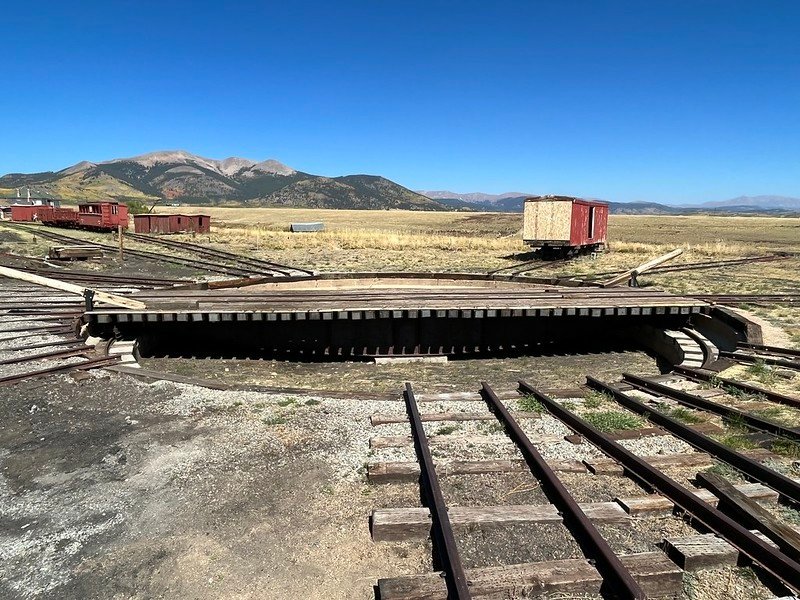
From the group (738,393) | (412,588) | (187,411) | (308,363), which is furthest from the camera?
(308,363)

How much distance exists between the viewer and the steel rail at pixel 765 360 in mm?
10641

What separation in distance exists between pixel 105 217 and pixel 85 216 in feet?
9.65

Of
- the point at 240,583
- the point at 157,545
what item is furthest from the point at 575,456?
the point at 157,545

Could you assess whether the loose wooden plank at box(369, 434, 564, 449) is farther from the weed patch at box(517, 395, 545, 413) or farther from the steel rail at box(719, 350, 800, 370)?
the steel rail at box(719, 350, 800, 370)

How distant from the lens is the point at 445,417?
26.3 ft

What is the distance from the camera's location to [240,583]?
440 centimetres

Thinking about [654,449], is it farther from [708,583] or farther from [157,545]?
[157,545]

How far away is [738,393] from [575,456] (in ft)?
13.9

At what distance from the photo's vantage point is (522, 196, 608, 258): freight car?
99.3ft

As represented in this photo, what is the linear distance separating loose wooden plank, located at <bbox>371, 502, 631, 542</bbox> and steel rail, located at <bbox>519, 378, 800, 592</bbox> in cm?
62

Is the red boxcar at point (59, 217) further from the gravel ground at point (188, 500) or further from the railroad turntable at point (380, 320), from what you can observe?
the gravel ground at point (188, 500)

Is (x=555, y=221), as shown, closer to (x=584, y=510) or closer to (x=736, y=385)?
(x=736, y=385)

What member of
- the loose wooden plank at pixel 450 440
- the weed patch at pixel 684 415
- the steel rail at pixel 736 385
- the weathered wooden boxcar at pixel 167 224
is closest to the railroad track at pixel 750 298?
the steel rail at pixel 736 385

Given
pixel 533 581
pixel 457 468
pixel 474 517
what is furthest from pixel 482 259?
pixel 533 581
